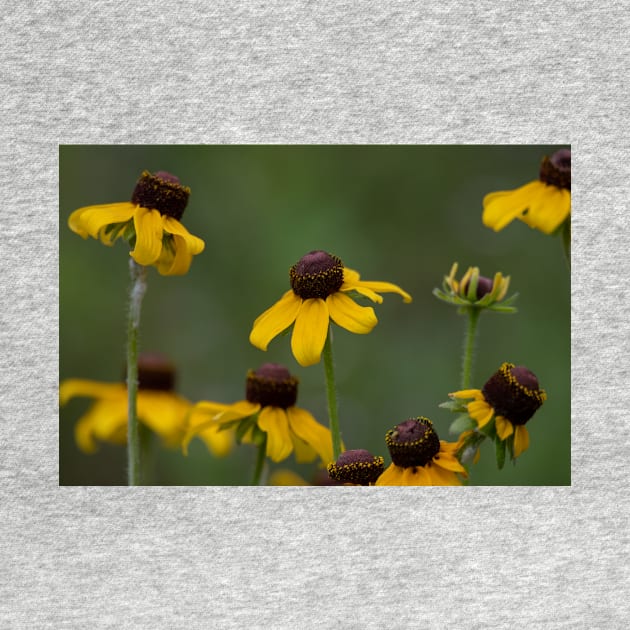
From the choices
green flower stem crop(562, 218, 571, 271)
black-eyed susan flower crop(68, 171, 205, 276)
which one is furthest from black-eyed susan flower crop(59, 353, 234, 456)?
green flower stem crop(562, 218, 571, 271)

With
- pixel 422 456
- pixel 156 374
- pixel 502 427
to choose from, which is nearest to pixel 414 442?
pixel 422 456

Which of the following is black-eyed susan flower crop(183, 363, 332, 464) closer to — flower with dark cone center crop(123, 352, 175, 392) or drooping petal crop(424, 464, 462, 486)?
drooping petal crop(424, 464, 462, 486)

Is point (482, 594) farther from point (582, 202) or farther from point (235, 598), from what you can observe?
point (582, 202)

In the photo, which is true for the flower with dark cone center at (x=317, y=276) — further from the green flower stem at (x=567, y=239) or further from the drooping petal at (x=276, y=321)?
the green flower stem at (x=567, y=239)

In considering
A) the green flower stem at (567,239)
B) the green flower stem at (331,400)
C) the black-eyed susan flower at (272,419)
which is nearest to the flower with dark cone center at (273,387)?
the black-eyed susan flower at (272,419)

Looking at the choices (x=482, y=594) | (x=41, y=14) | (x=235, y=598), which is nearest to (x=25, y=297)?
(x=41, y=14)
